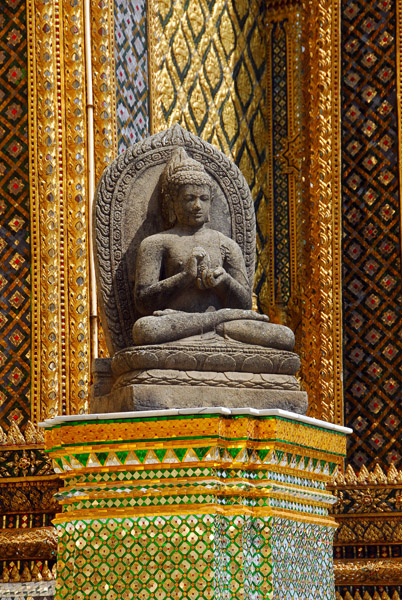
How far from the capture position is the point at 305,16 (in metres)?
8.38

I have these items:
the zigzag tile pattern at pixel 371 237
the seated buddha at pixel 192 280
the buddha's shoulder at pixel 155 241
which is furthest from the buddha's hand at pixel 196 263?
the zigzag tile pattern at pixel 371 237

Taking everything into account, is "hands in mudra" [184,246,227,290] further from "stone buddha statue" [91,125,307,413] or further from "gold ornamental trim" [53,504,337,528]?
"gold ornamental trim" [53,504,337,528]

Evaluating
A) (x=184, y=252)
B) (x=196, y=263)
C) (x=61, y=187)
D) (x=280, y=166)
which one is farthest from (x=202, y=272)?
(x=280, y=166)

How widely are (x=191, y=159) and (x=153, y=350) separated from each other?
0.92m

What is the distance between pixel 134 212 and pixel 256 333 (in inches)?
29.5

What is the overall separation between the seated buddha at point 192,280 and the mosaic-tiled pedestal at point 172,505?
1.58 feet

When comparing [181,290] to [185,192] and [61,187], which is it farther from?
[61,187]

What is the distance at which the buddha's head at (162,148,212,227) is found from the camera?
5.44 meters

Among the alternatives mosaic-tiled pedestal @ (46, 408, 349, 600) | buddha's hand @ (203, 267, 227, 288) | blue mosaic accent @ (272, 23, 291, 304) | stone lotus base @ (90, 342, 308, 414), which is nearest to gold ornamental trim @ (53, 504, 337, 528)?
mosaic-tiled pedestal @ (46, 408, 349, 600)

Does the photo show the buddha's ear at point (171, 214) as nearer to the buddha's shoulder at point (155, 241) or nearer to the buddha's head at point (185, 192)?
the buddha's head at point (185, 192)

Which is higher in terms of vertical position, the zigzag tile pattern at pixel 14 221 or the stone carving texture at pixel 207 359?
the zigzag tile pattern at pixel 14 221

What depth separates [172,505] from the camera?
4.72 meters

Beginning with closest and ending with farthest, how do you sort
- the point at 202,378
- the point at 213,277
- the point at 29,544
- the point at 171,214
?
1. the point at 202,378
2. the point at 213,277
3. the point at 171,214
4. the point at 29,544

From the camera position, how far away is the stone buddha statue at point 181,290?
5051 mm
